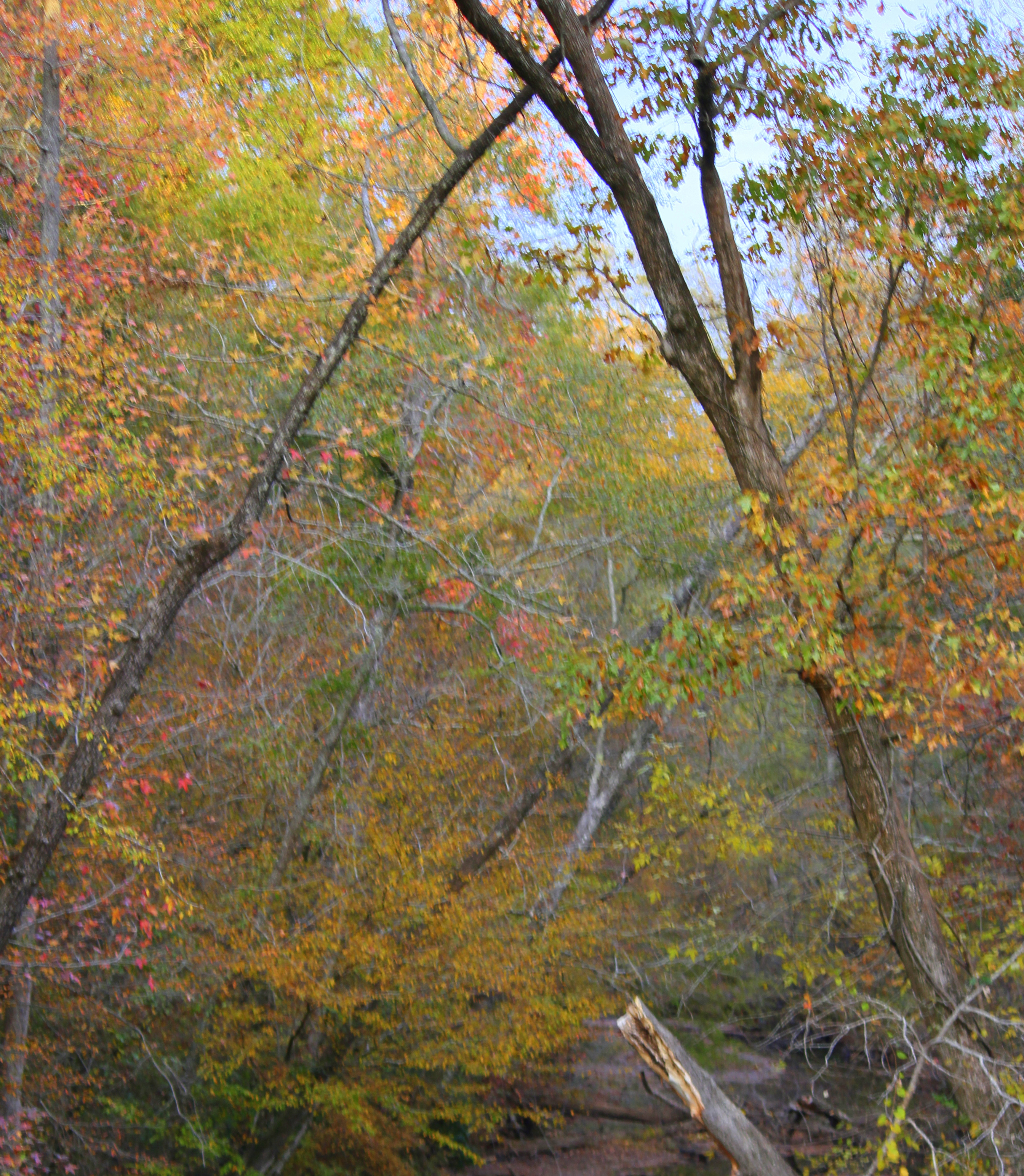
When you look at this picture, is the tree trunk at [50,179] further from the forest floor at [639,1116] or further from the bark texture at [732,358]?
the forest floor at [639,1116]

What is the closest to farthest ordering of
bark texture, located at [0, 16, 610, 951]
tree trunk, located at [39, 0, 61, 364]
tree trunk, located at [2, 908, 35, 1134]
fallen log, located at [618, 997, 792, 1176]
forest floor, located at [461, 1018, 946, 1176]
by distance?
fallen log, located at [618, 997, 792, 1176] → bark texture, located at [0, 16, 610, 951] → tree trunk, located at [2, 908, 35, 1134] → tree trunk, located at [39, 0, 61, 364] → forest floor, located at [461, 1018, 946, 1176]

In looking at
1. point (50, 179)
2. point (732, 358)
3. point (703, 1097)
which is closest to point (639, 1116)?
point (703, 1097)

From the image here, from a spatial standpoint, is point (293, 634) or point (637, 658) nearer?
point (637, 658)

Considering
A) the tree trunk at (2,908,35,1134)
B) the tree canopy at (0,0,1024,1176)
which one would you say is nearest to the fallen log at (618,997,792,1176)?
the tree canopy at (0,0,1024,1176)

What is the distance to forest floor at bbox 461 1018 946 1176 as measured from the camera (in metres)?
13.0

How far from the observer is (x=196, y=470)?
9.75 meters

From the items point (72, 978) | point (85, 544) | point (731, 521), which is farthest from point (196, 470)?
point (731, 521)

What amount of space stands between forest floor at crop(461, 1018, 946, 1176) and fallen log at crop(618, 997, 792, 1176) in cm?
779

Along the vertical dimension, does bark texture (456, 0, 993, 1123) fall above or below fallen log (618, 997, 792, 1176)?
above

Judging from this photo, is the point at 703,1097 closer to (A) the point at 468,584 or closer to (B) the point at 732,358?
(B) the point at 732,358

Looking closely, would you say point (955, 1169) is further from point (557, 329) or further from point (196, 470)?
point (557, 329)

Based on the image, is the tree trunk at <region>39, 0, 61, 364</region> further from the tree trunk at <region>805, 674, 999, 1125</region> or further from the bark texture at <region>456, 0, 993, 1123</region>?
the tree trunk at <region>805, 674, 999, 1125</region>

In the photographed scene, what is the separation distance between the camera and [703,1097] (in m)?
4.58

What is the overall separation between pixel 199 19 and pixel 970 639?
1466 centimetres
